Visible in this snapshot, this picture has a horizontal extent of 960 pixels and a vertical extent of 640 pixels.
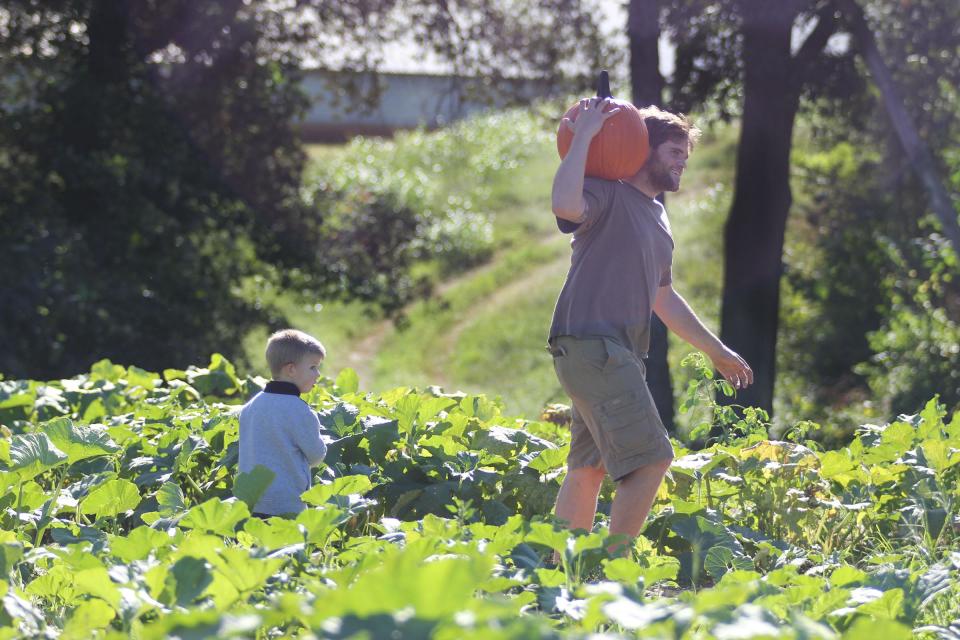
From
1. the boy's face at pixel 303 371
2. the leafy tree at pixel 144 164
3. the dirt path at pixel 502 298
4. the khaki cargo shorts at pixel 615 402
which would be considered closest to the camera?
the khaki cargo shorts at pixel 615 402

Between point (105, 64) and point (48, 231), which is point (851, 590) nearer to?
point (48, 231)

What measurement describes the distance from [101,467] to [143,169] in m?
7.66

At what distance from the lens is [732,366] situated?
4.25 m

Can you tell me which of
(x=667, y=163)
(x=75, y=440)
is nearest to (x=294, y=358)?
(x=75, y=440)

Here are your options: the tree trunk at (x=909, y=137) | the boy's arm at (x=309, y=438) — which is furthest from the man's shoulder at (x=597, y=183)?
the tree trunk at (x=909, y=137)

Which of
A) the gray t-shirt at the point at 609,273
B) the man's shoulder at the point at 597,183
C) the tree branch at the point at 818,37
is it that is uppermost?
the tree branch at the point at 818,37

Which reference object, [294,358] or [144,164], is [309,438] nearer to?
[294,358]

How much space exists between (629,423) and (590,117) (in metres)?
0.93

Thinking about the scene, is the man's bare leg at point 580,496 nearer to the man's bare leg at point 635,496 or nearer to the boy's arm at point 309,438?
the man's bare leg at point 635,496

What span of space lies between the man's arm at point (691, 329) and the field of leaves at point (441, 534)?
294mm

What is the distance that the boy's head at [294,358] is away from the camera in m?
4.22

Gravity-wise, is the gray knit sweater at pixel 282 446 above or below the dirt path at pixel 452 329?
above

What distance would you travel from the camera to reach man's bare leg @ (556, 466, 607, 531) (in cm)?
399

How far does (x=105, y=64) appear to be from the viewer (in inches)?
473
